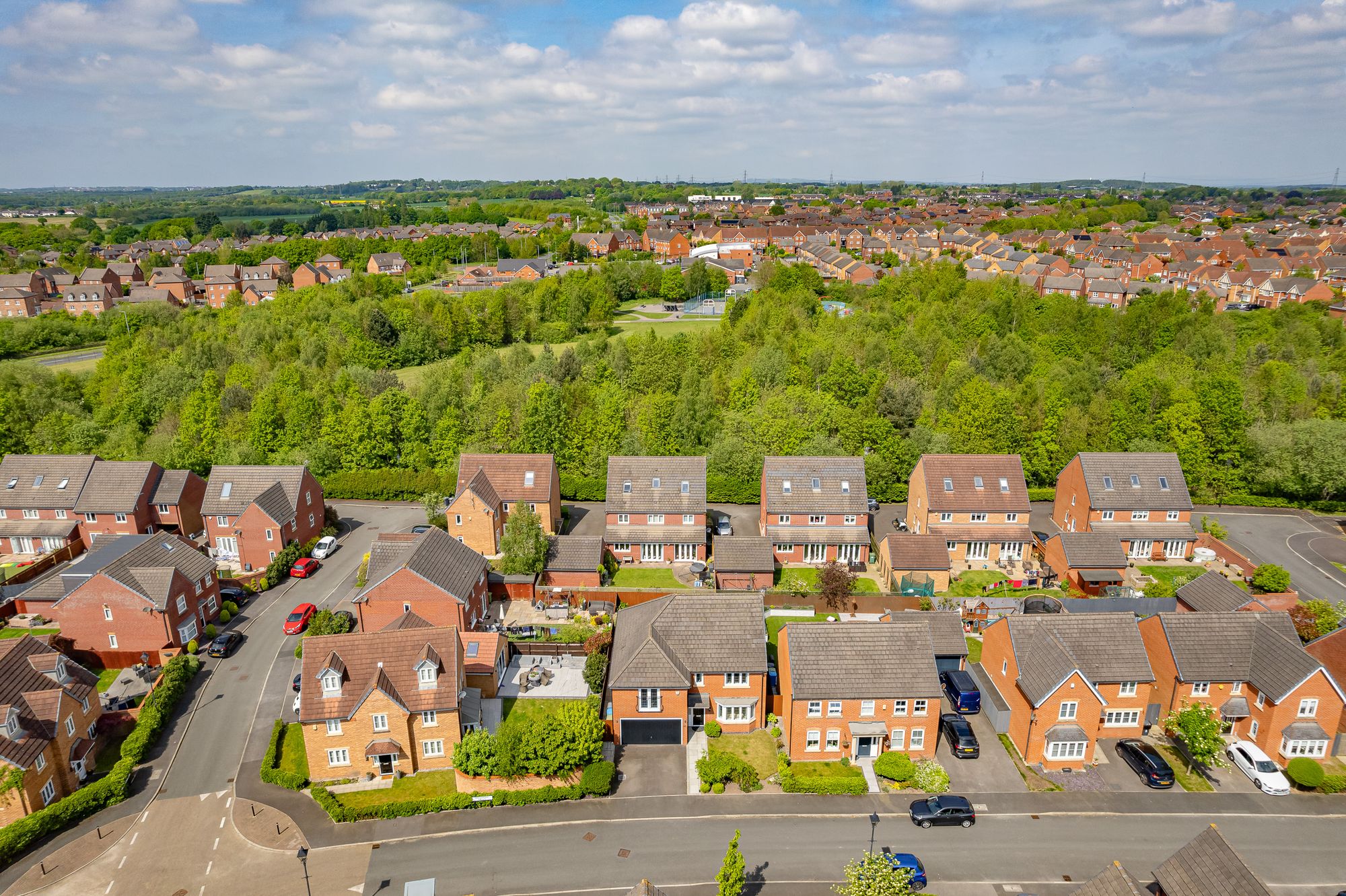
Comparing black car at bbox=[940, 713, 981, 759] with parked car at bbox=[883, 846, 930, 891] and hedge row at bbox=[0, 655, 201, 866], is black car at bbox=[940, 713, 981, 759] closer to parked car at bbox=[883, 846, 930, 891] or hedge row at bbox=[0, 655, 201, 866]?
parked car at bbox=[883, 846, 930, 891]

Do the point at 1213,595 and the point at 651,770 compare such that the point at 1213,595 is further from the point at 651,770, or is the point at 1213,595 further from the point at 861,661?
the point at 651,770

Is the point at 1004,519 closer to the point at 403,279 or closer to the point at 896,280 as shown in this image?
the point at 896,280

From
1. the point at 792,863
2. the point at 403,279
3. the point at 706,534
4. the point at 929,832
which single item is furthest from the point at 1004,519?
the point at 403,279

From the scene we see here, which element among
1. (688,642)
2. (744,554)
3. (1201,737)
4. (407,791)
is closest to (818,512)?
(744,554)

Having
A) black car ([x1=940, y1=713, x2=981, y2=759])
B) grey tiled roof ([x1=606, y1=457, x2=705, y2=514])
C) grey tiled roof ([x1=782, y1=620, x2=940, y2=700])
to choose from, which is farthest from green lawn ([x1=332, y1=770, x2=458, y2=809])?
grey tiled roof ([x1=606, y1=457, x2=705, y2=514])

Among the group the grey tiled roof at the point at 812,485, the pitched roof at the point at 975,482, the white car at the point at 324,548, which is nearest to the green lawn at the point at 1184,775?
the pitched roof at the point at 975,482

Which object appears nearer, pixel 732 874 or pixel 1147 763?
pixel 732 874

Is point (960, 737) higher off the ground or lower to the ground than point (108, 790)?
higher
